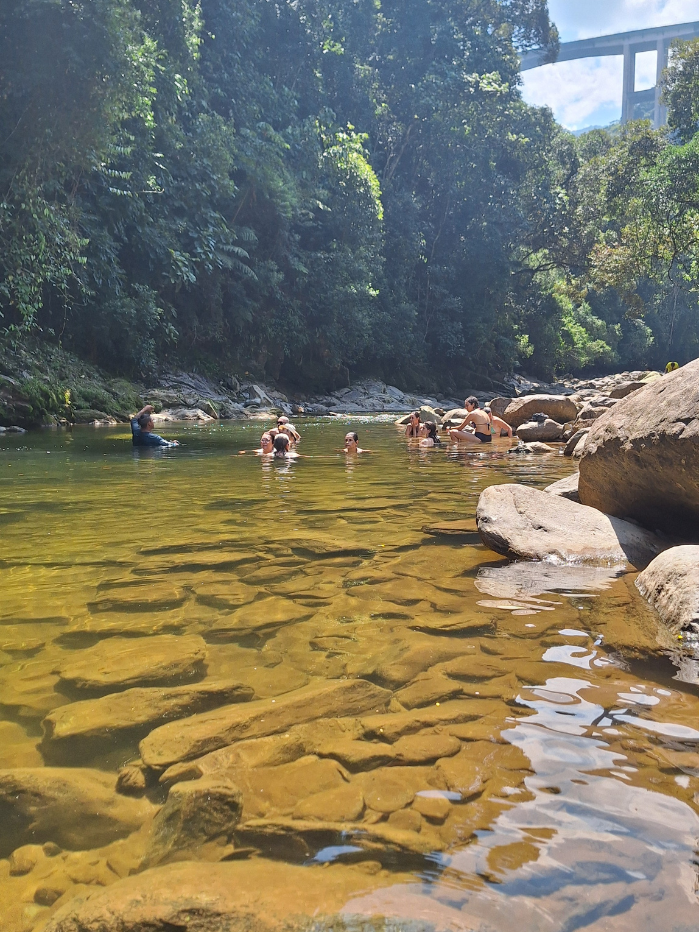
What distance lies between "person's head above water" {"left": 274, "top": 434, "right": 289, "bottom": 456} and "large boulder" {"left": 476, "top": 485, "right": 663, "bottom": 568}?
614 cm

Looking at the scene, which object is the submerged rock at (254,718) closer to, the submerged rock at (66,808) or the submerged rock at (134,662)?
the submerged rock at (66,808)

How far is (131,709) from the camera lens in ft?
6.84

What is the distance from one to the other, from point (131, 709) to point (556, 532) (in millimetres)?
2932

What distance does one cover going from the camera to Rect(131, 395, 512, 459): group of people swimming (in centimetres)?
1076

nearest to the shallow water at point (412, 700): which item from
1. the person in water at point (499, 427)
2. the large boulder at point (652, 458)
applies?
the large boulder at point (652, 458)

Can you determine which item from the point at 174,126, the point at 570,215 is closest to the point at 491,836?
the point at 174,126

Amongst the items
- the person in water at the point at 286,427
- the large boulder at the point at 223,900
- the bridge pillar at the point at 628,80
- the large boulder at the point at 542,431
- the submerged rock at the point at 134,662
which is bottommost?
the large boulder at the point at 542,431

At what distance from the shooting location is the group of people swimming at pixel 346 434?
10758 mm

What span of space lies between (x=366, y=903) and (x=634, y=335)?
59166mm

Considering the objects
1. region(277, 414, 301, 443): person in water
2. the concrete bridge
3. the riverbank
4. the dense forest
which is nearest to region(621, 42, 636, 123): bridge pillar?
the concrete bridge

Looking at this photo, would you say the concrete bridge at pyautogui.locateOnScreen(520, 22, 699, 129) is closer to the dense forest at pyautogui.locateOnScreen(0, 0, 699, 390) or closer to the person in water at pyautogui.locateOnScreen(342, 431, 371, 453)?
the dense forest at pyautogui.locateOnScreen(0, 0, 699, 390)

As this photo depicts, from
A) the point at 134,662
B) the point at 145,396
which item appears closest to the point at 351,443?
the point at 134,662

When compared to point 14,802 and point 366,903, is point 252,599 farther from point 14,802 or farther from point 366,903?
point 366,903

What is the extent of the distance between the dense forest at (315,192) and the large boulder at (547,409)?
245 inches
